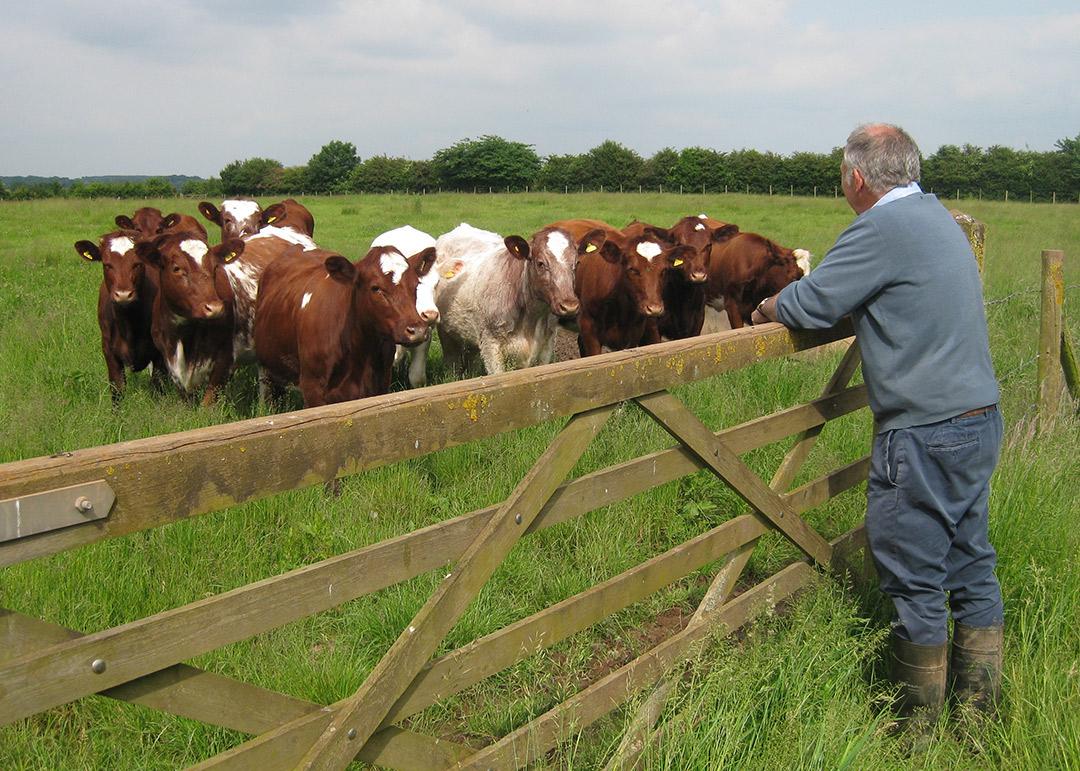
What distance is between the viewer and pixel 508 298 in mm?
8297

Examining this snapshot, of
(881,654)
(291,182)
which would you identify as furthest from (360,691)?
(291,182)

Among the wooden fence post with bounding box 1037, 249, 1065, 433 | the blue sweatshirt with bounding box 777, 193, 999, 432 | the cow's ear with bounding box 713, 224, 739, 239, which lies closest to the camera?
the blue sweatshirt with bounding box 777, 193, 999, 432

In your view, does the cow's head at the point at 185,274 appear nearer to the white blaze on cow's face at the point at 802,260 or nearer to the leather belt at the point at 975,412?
the leather belt at the point at 975,412

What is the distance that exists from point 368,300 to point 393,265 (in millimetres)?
308

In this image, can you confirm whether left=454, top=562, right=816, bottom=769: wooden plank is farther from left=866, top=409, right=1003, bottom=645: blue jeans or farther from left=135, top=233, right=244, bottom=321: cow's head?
left=135, top=233, right=244, bottom=321: cow's head

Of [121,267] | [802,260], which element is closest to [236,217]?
[121,267]

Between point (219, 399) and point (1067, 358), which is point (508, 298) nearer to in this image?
point (219, 399)

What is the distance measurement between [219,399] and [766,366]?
4587mm

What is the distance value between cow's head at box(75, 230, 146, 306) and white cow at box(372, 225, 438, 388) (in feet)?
7.13

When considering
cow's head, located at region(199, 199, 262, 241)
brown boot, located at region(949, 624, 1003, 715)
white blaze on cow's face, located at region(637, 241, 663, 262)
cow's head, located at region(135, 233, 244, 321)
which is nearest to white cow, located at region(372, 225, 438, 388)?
cow's head, located at region(135, 233, 244, 321)

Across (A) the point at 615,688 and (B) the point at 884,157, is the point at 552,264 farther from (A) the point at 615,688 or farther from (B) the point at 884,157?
(A) the point at 615,688

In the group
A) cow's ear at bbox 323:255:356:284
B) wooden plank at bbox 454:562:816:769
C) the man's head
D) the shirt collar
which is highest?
the man's head

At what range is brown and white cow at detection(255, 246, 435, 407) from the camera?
6.20 m

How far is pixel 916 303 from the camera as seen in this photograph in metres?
3.23
